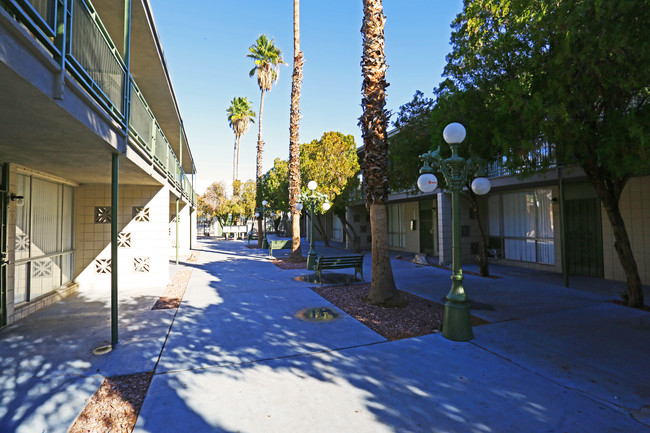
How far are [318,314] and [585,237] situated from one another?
10869mm

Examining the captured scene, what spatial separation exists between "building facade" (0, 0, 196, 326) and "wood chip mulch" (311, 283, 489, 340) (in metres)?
5.01

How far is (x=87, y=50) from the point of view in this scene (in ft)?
15.0

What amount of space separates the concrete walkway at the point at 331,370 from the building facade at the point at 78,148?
1.66 metres

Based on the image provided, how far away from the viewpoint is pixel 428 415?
11.4ft

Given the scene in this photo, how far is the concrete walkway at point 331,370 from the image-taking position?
3412 millimetres

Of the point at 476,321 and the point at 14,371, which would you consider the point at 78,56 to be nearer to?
the point at 14,371

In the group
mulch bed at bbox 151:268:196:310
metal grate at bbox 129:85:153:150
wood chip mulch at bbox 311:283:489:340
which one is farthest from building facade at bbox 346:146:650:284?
mulch bed at bbox 151:268:196:310

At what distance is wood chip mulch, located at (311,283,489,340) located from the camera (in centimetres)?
618

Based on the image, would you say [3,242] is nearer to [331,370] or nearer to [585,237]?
[331,370]

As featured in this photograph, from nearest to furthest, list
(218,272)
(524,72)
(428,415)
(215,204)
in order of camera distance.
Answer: (428,415)
(524,72)
(218,272)
(215,204)

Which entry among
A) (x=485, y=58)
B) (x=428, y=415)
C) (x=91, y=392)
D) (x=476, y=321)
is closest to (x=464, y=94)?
(x=485, y=58)

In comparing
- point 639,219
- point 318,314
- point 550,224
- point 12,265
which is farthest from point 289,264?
point 639,219

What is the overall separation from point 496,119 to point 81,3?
25.4 feet

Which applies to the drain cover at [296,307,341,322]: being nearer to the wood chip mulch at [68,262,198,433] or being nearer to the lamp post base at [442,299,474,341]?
the lamp post base at [442,299,474,341]
